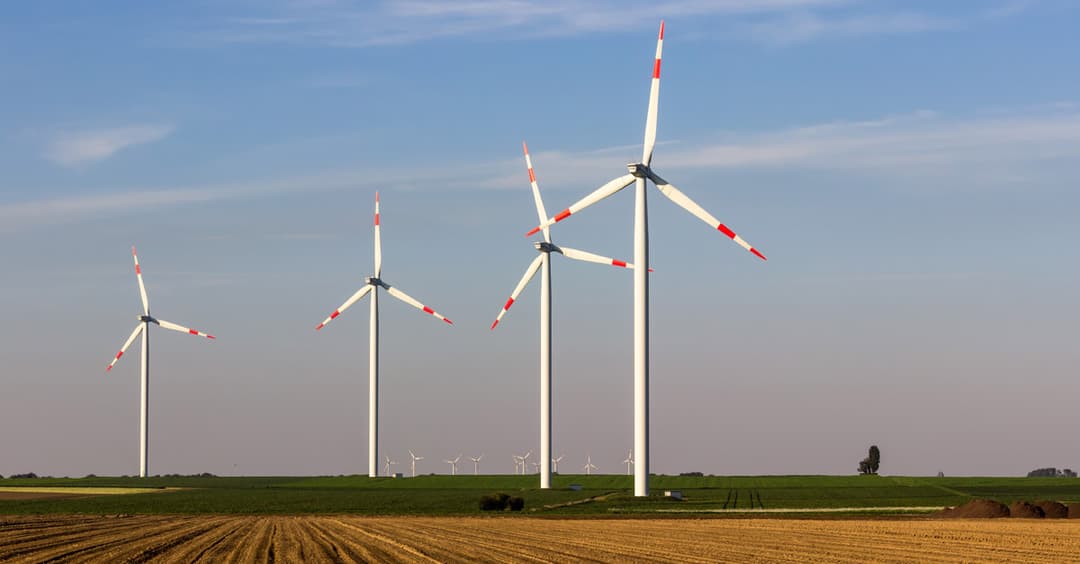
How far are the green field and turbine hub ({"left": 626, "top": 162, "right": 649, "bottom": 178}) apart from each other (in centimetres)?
2432

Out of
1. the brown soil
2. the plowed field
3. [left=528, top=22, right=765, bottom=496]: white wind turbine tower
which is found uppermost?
[left=528, top=22, right=765, bottom=496]: white wind turbine tower

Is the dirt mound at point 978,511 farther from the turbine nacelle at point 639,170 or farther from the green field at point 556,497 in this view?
the turbine nacelle at point 639,170

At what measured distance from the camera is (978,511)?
270ft

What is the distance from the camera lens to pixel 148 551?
171 feet

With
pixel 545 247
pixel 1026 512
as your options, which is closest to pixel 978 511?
pixel 1026 512

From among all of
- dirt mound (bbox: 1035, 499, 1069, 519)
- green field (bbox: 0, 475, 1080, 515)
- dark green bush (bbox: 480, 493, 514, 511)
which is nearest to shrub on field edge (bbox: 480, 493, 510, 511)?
dark green bush (bbox: 480, 493, 514, 511)

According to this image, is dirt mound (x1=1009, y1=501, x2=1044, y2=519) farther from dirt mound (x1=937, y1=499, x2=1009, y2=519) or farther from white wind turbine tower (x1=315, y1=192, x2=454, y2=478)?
white wind turbine tower (x1=315, y1=192, x2=454, y2=478)

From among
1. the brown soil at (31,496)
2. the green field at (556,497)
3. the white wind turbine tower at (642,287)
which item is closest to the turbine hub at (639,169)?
the white wind turbine tower at (642,287)

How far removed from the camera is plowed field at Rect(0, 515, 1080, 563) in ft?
158

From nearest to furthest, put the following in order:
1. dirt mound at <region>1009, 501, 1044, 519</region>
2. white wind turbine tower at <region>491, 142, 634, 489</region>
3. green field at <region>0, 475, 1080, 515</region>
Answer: dirt mound at <region>1009, 501, 1044, 519</region> → green field at <region>0, 475, 1080, 515</region> → white wind turbine tower at <region>491, 142, 634, 489</region>

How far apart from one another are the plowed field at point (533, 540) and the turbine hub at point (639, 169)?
35489 mm

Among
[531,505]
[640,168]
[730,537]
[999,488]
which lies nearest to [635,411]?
[531,505]

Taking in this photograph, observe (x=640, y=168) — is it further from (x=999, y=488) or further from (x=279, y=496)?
(x=999, y=488)

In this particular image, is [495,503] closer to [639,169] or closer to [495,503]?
[495,503]
